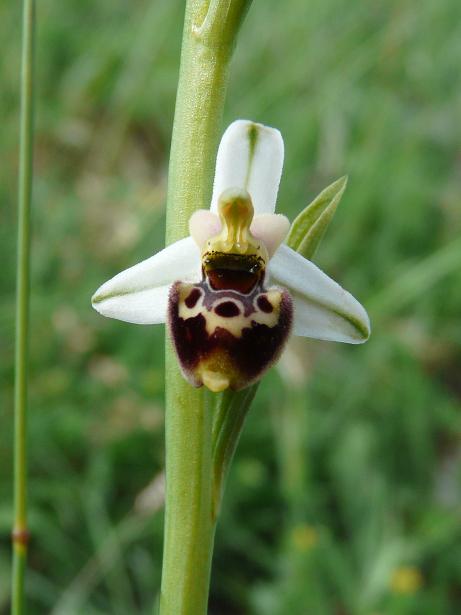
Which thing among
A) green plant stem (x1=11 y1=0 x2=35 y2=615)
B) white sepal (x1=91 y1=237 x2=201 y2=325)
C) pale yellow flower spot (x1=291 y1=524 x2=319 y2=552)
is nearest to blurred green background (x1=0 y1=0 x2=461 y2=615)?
pale yellow flower spot (x1=291 y1=524 x2=319 y2=552)

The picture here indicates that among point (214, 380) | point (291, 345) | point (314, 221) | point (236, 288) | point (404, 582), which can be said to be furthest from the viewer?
point (291, 345)

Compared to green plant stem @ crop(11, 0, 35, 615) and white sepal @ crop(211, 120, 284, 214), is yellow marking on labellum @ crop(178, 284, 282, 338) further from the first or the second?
green plant stem @ crop(11, 0, 35, 615)

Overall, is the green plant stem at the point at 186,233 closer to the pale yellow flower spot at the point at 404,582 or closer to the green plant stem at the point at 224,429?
the green plant stem at the point at 224,429

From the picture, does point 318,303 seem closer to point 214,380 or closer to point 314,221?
point 314,221

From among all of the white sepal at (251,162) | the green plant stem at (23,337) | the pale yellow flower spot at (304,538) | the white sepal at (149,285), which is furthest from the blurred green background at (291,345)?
the white sepal at (251,162)

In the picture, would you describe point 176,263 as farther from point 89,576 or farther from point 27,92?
point 89,576

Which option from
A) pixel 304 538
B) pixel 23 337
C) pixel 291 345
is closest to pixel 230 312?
pixel 23 337
